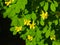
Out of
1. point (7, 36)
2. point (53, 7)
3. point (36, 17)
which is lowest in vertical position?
point (7, 36)

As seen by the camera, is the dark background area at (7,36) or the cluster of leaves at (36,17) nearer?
the cluster of leaves at (36,17)

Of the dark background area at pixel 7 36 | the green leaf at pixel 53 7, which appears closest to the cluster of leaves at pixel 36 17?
the green leaf at pixel 53 7

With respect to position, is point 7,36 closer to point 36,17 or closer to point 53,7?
point 36,17

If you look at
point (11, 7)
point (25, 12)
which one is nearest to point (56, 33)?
point (25, 12)

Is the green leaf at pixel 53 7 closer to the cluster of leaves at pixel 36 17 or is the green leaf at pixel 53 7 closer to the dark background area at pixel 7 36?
the cluster of leaves at pixel 36 17

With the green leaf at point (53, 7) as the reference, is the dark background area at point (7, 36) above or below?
below

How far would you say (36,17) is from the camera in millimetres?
2793

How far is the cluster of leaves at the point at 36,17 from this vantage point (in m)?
2.76

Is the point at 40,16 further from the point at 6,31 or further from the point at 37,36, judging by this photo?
the point at 6,31

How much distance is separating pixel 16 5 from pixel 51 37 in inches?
25.3

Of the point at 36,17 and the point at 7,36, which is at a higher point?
the point at 36,17

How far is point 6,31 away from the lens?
132 inches

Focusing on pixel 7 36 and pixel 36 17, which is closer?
pixel 36 17

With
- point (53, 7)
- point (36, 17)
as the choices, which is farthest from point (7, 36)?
point (53, 7)
